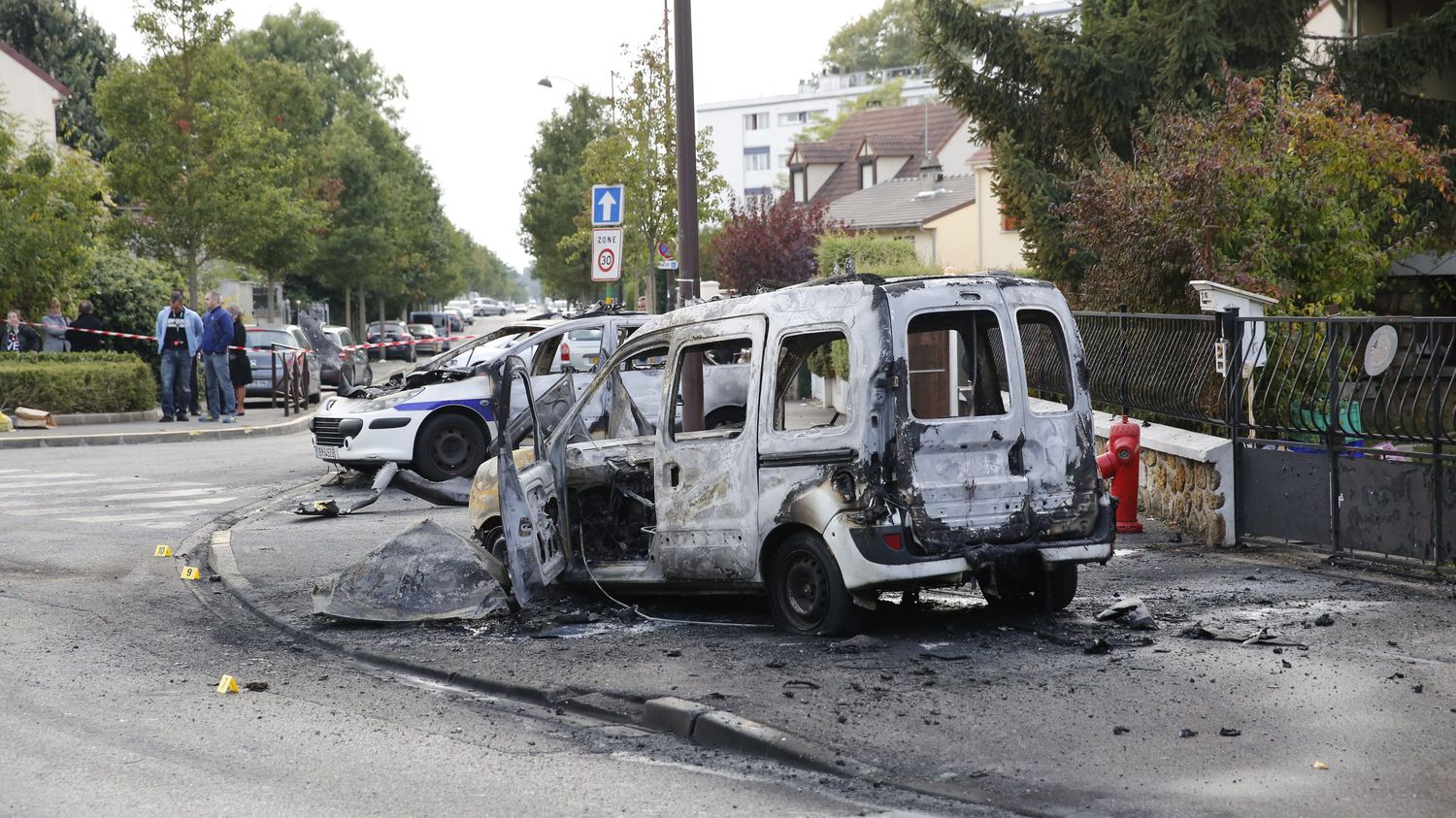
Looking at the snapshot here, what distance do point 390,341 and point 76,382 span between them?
115 ft

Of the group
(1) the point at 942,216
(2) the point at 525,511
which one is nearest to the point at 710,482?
(2) the point at 525,511

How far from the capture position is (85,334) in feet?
87.4

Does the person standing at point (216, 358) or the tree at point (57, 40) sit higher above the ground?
the tree at point (57, 40)

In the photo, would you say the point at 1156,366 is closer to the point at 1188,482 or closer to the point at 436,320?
the point at 1188,482

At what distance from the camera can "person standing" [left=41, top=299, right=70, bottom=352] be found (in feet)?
85.1

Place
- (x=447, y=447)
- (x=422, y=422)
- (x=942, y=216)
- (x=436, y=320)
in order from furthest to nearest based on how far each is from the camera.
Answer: (x=436, y=320) < (x=942, y=216) < (x=447, y=447) < (x=422, y=422)

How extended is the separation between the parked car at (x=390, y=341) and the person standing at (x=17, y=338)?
27.9 m

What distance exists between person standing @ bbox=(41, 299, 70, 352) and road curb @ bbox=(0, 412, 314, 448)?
15.7 ft

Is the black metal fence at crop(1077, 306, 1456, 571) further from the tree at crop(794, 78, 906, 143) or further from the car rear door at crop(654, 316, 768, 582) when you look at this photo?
the tree at crop(794, 78, 906, 143)

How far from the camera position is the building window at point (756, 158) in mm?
114500

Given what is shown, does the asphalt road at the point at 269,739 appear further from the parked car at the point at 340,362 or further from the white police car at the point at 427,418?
the parked car at the point at 340,362

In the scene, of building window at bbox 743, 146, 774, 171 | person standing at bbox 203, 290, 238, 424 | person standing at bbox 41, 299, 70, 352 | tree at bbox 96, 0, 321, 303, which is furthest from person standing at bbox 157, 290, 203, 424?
building window at bbox 743, 146, 774, 171

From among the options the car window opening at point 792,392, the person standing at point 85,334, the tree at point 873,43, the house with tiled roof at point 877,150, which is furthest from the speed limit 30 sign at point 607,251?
the tree at point 873,43

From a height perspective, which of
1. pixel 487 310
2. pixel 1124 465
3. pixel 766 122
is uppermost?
pixel 766 122
